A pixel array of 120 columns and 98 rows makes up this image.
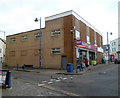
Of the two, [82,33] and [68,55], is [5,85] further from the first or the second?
[82,33]

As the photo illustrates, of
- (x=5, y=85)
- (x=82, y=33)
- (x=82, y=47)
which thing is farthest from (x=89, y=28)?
(x=5, y=85)

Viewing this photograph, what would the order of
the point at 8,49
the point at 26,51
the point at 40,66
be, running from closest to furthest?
the point at 40,66, the point at 26,51, the point at 8,49

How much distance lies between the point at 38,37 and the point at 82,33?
28.1 feet

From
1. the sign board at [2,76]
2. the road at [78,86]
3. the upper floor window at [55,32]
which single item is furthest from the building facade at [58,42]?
the sign board at [2,76]

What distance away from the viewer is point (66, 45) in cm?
1911

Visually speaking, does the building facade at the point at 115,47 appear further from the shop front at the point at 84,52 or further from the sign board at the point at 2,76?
the sign board at the point at 2,76

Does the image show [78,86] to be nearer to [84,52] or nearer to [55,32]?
[55,32]

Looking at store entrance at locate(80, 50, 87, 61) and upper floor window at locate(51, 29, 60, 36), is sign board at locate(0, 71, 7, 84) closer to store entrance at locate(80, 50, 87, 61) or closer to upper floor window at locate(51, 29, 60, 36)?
upper floor window at locate(51, 29, 60, 36)

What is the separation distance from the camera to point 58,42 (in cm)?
2000

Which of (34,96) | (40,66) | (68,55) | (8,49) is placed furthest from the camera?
(8,49)

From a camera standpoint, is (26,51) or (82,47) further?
(26,51)

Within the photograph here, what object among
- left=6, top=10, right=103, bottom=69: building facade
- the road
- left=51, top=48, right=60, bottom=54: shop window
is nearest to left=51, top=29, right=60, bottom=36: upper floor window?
left=6, top=10, right=103, bottom=69: building facade

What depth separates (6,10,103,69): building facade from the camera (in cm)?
1902

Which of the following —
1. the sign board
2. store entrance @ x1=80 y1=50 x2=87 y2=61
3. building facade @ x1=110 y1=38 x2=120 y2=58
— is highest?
building facade @ x1=110 y1=38 x2=120 y2=58
